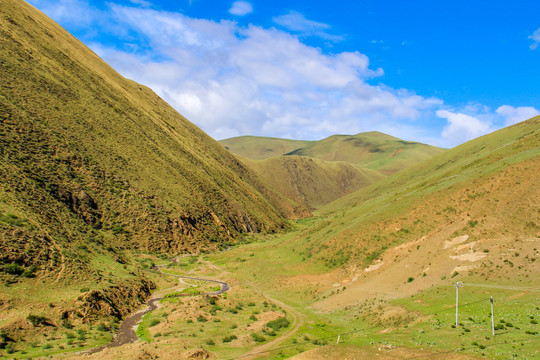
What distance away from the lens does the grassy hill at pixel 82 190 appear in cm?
3201

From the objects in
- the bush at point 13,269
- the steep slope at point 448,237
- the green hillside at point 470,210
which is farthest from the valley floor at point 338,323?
the bush at point 13,269

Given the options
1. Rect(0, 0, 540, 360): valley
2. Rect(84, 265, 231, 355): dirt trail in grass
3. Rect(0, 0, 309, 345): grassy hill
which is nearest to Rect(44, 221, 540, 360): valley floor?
Rect(0, 0, 540, 360): valley

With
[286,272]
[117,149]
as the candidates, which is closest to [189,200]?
[117,149]

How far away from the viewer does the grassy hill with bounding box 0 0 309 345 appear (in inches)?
1260

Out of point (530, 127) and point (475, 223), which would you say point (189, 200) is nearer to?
point (475, 223)

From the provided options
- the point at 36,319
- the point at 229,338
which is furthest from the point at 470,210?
the point at 36,319

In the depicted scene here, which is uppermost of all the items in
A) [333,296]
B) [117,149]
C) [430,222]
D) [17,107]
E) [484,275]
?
[17,107]

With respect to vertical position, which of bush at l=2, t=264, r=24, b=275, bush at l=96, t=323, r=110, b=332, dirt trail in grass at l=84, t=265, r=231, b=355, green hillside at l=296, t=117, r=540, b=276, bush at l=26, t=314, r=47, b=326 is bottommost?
dirt trail in grass at l=84, t=265, r=231, b=355

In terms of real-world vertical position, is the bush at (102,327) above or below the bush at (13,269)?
below

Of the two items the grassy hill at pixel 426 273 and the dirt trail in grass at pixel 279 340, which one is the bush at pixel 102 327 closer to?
the dirt trail in grass at pixel 279 340

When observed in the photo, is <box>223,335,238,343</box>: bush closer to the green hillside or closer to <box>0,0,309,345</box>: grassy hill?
<box>0,0,309,345</box>: grassy hill

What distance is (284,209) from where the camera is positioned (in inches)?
5738

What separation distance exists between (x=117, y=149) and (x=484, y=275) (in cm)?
6710

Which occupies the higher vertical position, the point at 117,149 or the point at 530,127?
the point at 530,127
